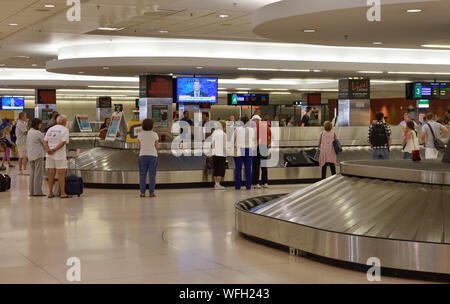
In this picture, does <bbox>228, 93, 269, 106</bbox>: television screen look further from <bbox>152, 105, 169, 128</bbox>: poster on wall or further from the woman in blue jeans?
the woman in blue jeans

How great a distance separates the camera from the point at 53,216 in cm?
1248

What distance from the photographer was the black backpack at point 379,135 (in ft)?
55.4

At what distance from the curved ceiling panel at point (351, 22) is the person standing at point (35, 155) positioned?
6.30m

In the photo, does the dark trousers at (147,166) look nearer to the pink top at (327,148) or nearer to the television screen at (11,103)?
the pink top at (327,148)

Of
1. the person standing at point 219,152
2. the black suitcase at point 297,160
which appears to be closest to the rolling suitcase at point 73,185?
the person standing at point 219,152

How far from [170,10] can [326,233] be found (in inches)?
277

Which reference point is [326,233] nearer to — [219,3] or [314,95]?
[219,3]

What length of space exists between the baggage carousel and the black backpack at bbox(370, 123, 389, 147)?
660 centimetres

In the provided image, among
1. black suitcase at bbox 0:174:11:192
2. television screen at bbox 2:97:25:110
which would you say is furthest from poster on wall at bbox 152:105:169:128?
television screen at bbox 2:97:25:110

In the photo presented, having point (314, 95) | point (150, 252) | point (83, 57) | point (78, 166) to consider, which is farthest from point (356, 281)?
point (314, 95)

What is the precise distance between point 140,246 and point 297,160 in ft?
38.9

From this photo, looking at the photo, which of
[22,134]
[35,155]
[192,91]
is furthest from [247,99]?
[35,155]

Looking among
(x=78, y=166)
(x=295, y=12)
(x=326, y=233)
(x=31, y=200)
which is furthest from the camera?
(x=78, y=166)

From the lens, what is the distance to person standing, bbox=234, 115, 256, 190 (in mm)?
17172
